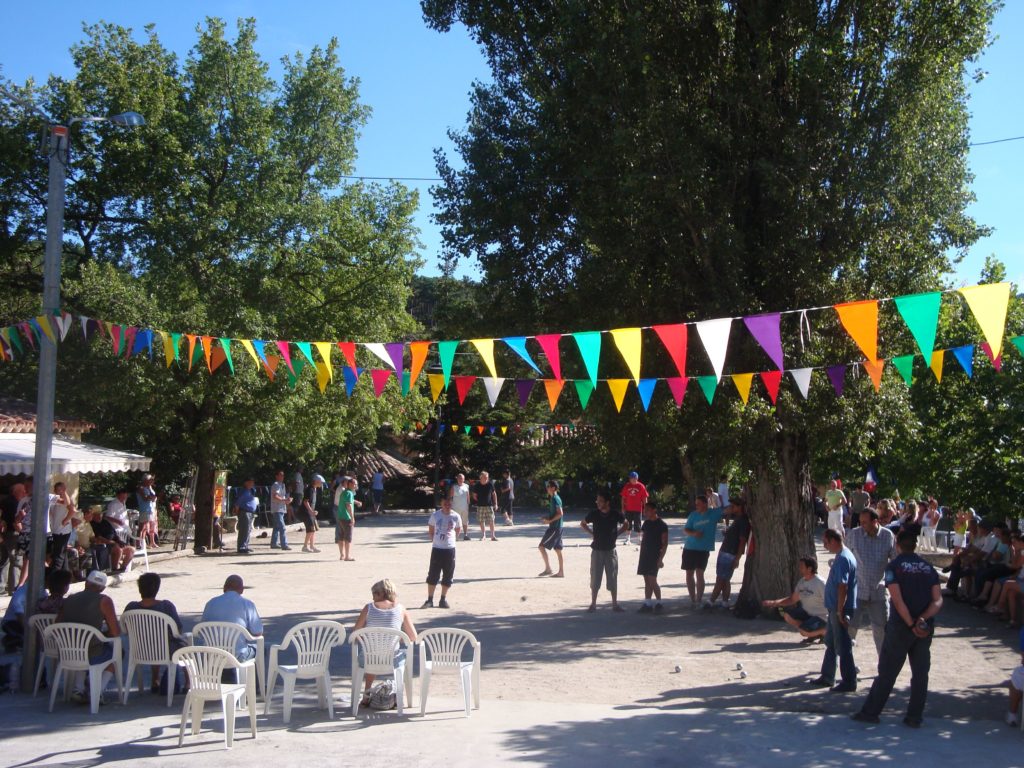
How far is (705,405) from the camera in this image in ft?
38.8

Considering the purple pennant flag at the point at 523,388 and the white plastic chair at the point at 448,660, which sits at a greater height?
the purple pennant flag at the point at 523,388

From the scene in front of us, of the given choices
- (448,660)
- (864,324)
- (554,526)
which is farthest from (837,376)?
(554,526)

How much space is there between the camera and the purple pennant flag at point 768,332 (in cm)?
879

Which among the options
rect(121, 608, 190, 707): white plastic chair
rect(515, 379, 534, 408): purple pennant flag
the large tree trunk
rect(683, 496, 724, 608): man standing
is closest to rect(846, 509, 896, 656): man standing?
the large tree trunk

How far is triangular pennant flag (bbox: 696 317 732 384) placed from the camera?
8750 mm

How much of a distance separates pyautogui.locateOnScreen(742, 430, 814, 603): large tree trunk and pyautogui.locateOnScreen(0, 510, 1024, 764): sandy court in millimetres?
579

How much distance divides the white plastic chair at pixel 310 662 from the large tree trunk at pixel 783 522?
6.57m

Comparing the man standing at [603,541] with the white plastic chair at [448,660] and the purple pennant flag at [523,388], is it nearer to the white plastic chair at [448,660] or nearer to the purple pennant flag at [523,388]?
the purple pennant flag at [523,388]

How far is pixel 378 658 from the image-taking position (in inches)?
Result: 310

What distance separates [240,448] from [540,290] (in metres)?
9.74

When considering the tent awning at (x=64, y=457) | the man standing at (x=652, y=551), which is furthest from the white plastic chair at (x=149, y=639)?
the tent awning at (x=64, y=457)

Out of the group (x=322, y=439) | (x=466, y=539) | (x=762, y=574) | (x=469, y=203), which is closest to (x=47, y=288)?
(x=469, y=203)

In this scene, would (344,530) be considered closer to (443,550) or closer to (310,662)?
(443,550)

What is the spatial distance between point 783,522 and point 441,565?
4.74 meters
